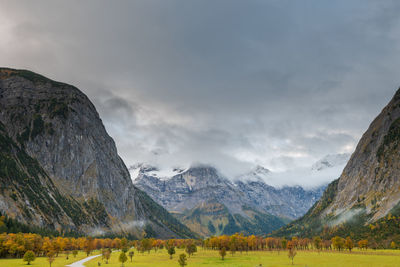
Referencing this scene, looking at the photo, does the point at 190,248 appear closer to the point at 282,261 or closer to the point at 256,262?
the point at 256,262

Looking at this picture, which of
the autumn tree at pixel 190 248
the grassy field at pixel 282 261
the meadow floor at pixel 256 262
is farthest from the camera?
the autumn tree at pixel 190 248

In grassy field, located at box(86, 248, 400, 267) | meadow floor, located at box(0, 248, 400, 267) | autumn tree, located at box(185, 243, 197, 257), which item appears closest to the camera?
meadow floor, located at box(0, 248, 400, 267)

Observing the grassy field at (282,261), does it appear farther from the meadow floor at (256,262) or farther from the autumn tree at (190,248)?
the autumn tree at (190,248)

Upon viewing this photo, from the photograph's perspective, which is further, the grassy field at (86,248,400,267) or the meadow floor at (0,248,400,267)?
the grassy field at (86,248,400,267)

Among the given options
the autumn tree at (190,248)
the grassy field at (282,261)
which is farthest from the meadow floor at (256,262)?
the autumn tree at (190,248)

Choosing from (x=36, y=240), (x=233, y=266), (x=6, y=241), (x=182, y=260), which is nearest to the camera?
(x=182, y=260)

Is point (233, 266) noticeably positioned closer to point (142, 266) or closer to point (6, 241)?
point (142, 266)

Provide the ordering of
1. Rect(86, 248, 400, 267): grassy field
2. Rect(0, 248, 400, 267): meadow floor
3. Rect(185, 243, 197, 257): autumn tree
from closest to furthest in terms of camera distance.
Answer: Rect(0, 248, 400, 267): meadow floor < Rect(86, 248, 400, 267): grassy field < Rect(185, 243, 197, 257): autumn tree

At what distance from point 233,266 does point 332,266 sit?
33003 mm

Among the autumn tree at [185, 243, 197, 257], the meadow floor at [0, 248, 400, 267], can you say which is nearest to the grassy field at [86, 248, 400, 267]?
the meadow floor at [0, 248, 400, 267]

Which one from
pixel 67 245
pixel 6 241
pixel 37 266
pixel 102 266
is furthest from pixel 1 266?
pixel 67 245

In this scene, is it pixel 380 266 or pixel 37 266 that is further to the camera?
pixel 37 266

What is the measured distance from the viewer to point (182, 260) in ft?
338

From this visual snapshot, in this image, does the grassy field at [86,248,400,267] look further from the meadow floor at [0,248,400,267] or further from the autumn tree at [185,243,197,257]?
the autumn tree at [185,243,197,257]
